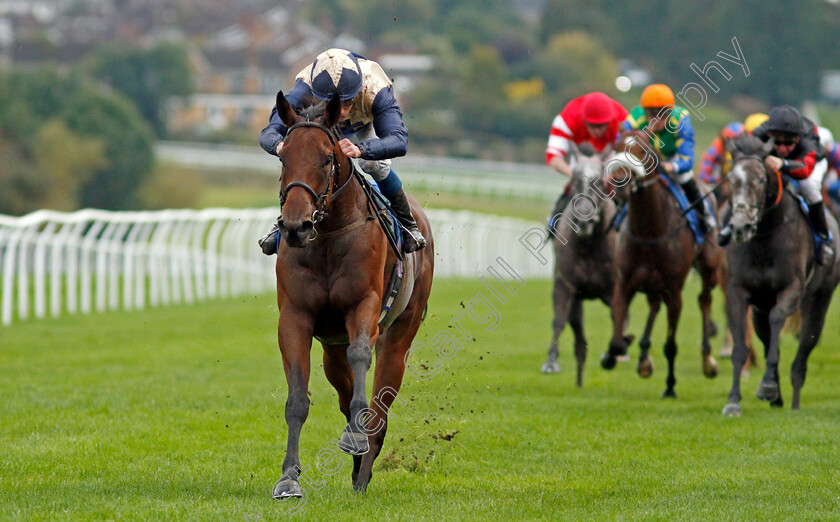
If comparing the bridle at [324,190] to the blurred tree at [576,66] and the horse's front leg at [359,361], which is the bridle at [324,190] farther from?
the blurred tree at [576,66]

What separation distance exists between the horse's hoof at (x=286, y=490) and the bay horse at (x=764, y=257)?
3873 mm

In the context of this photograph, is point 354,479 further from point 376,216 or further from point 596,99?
point 596,99

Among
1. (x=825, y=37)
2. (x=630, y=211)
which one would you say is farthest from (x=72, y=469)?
(x=825, y=37)

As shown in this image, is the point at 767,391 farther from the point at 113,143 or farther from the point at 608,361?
the point at 113,143

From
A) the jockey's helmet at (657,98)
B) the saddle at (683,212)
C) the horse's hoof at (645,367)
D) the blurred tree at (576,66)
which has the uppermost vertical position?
the blurred tree at (576,66)

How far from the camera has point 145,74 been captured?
7681cm

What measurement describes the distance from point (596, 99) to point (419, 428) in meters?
3.51

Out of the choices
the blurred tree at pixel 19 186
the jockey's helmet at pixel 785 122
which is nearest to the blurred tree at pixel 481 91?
the blurred tree at pixel 19 186

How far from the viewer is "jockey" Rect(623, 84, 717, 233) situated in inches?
374

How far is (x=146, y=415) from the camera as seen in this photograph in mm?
7785

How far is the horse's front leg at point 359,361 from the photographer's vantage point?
522 centimetres

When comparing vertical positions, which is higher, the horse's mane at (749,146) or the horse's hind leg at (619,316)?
the horse's mane at (749,146)

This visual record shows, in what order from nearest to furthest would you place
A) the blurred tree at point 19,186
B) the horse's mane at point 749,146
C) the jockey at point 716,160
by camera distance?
the horse's mane at point 749,146
the jockey at point 716,160
the blurred tree at point 19,186

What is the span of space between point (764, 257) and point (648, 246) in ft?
4.03
